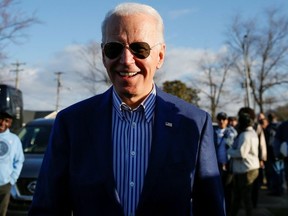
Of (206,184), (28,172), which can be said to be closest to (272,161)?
(28,172)

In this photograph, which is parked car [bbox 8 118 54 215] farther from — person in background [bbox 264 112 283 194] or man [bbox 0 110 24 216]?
person in background [bbox 264 112 283 194]

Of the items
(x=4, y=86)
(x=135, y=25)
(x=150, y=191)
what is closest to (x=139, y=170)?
(x=150, y=191)

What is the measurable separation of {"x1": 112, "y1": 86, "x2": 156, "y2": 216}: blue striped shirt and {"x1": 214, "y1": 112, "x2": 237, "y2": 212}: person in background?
5.71m

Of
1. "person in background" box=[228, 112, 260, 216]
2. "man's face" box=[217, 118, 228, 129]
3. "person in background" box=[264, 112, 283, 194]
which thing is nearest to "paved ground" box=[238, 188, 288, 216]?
"person in background" box=[264, 112, 283, 194]

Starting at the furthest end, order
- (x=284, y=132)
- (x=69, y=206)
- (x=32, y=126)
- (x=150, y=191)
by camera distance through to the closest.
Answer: (x=32, y=126), (x=284, y=132), (x=69, y=206), (x=150, y=191)

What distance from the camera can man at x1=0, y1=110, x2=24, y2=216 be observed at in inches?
228

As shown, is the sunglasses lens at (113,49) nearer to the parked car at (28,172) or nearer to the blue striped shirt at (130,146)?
the blue striped shirt at (130,146)

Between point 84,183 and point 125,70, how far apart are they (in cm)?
50

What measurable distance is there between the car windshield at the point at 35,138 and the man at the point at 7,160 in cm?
210

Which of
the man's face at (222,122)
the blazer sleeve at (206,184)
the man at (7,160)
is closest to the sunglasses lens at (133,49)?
the blazer sleeve at (206,184)

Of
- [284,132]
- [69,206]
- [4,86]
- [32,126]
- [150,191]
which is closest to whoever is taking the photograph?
[150,191]

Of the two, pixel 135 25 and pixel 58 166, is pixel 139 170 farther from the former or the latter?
pixel 135 25

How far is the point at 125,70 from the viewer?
1874 millimetres

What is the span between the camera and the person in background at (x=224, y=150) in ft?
25.2
